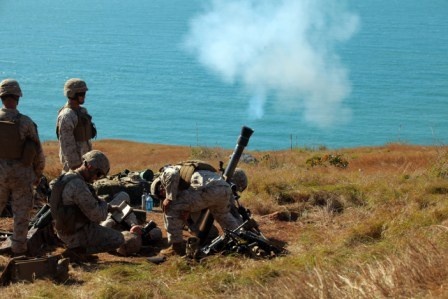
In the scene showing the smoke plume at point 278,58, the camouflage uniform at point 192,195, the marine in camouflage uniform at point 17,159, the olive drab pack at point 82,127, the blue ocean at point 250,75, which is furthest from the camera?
the smoke plume at point 278,58

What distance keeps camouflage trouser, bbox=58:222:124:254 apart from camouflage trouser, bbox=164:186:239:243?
611 millimetres

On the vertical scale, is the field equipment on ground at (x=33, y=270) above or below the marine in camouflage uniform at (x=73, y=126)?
below

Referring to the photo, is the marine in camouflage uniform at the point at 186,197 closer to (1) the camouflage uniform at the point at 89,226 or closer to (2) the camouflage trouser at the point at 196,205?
(2) the camouflage trouser at the point at 196,205

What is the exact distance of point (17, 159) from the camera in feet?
29.6

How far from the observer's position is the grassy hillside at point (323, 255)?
243 inches

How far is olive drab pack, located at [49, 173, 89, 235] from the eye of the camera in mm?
8852

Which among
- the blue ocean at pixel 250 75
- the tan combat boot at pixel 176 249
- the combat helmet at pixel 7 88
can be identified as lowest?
the tan combat boot at pixel 176 249

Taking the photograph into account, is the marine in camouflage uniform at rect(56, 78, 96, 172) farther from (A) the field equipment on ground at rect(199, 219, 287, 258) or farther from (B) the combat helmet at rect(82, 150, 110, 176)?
(A) the field equipment on ground at rect(199, 219, 287, 258)

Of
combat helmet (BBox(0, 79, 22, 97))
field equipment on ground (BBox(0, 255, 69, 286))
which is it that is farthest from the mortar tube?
combat helmet (BBox(0, 79, 22, 97))

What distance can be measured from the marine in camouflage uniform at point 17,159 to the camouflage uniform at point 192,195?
143 cm

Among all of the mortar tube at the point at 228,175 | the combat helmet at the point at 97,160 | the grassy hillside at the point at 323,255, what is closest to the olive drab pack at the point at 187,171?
the mortar tube at the point at 228,175

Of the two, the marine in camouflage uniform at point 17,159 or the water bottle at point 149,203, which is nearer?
the marine in camouflage uniform at point 17,159

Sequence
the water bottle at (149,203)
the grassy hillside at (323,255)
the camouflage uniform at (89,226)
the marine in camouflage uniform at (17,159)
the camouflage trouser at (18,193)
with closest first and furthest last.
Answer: the grassy hillside at (323,255) < the camouflage uniform at (89,226) < the marine in camouflage uniform at (17,159) < the camouflage trouser at (18,193) < the water bottle at (149,203)

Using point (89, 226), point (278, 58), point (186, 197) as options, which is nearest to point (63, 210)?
point (89, 226)
